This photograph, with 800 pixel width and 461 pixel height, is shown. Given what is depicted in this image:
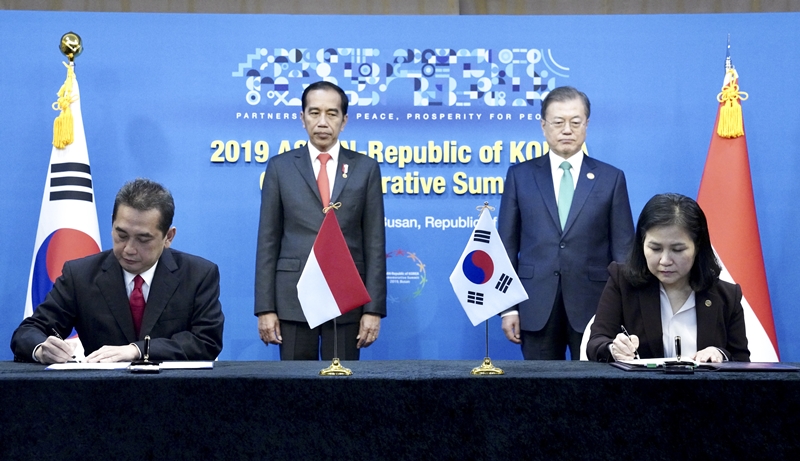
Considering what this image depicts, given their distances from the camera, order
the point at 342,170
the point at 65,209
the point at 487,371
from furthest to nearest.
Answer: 1. the point at 65,209
2. the point at 342,170
3. the point at 487,371

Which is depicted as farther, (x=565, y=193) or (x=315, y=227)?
(x=565, y=193)

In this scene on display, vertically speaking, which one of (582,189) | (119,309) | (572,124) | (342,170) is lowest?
(119,309)

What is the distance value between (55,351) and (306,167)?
2.03 metres

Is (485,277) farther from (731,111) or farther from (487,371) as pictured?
(731,111)

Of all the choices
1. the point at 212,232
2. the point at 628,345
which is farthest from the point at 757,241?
the point at 212,232

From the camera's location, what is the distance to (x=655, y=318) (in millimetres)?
2512

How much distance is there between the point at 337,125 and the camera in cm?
410

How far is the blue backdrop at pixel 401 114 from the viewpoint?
458 cm

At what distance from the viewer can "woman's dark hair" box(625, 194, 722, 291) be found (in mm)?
2512

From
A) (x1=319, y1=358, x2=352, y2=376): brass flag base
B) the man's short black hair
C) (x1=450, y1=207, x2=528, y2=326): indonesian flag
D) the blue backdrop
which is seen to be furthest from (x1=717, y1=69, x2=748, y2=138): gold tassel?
(x1=319, y1=358, x2=352, y2=376): brass flag base

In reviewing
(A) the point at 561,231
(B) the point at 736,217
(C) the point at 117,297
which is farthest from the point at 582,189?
(C) the point at 117,297

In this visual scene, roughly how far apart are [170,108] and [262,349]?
1.48m
